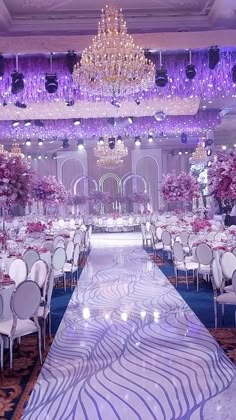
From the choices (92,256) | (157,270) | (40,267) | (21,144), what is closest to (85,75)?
(40,267)

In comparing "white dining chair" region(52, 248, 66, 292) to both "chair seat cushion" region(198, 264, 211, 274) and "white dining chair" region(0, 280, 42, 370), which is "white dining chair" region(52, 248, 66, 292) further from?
"white dining chair" region(0, 280, 42, 370)

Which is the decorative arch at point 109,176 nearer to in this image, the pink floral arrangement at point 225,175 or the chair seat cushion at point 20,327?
the pink floral arrangement at point 225,175

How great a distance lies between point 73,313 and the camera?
633 cm

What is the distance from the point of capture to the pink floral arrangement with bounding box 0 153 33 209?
638 cm

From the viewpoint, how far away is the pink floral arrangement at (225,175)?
20.0 feet

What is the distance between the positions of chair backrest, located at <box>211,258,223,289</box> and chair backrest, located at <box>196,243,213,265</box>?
1293 mm

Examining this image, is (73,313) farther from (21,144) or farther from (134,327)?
(21,144)

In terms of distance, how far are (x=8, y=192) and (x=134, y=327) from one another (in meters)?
2.50

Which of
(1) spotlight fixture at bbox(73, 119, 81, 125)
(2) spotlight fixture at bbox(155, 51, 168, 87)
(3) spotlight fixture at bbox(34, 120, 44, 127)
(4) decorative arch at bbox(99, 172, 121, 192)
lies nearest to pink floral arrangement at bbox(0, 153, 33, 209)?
(2) spotlight fixture at bbox(155, 51, 168, 87)

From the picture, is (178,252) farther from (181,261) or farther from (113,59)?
(113,59)

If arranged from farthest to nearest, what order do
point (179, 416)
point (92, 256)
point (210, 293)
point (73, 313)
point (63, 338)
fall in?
point (92, 256), point (210, 293), point (73, 313), point (63, 338), point (179, 416)

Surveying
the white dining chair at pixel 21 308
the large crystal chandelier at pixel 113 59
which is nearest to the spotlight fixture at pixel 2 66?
the large crystal chandelier at pixel 113 59

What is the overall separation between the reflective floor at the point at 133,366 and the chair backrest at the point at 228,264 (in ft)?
2.25

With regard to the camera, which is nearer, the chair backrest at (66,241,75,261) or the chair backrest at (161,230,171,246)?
the chair backrest at (66,241,75,261)
